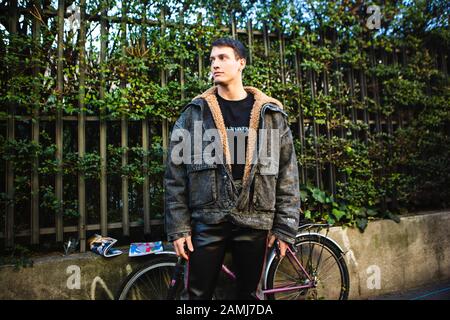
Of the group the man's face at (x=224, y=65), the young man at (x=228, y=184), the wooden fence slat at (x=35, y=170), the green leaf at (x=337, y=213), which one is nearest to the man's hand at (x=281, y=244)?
the young man at (x=228, y=184)

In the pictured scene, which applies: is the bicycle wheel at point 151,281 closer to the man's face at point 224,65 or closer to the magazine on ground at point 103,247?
the magazine on ground at point 103,247

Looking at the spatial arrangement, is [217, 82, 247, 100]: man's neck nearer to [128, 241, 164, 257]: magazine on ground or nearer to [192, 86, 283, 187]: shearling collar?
[192, 86, 283, 187]: shearling collar

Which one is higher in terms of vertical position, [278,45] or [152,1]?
[152,1]

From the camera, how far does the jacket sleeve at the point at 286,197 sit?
1989mm

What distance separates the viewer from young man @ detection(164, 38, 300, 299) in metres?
1.88

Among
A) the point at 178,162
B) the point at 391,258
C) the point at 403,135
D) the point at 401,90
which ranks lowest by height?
the point at 391,258

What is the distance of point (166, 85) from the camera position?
113 inches

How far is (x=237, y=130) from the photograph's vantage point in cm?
196

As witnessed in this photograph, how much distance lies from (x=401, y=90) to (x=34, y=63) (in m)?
4.16

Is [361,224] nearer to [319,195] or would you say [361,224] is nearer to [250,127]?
[319,195]

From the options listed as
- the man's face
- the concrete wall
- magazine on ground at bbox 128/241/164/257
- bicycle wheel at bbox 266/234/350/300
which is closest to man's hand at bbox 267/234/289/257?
bicycle wheel at bbox 266/234/350/300
